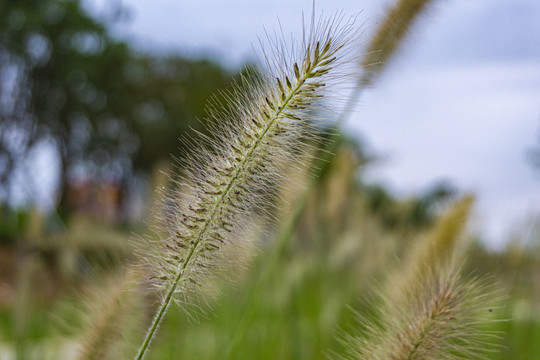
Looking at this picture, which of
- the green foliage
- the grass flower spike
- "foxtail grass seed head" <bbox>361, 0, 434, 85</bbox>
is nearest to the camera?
the grass flower spike

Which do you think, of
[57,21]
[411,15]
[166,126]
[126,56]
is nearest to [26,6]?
[57,21]

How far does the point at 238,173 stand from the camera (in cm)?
82

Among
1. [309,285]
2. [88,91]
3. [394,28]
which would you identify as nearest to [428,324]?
[394,28]

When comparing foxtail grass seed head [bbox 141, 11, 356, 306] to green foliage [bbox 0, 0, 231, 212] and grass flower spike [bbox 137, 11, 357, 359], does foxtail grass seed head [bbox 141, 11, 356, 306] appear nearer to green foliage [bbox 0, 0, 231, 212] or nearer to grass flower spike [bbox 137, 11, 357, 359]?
grass flower spike [bbox 137, 11, 357, 359]

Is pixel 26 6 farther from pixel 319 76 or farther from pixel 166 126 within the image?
pixel 319 76

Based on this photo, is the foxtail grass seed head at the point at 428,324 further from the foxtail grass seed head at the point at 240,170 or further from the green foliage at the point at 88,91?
the green foliage at the point at 88,91

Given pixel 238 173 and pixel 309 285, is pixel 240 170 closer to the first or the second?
pixel 238 173

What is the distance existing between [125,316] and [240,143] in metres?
0.47

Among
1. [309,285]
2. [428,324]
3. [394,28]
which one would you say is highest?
[394,28]

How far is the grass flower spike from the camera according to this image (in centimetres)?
80

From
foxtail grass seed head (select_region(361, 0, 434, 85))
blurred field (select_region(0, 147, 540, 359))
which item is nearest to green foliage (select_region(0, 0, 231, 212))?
blurred field (select_region(0, 147, 540, 359))

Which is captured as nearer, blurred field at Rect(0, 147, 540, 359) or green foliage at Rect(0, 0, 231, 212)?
blurred field at Rect(0, 147, 540, 359)

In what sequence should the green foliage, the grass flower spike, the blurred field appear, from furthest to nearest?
the green foliage
the blurred field
the grass flower spike

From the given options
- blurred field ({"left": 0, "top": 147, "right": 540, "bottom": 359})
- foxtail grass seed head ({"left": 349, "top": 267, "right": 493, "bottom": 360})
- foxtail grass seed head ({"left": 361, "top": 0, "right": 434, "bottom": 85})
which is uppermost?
foxtail grass seed head ({"left": 361, "top": 0, "right": 434, "bottom": 85})
